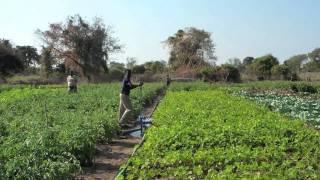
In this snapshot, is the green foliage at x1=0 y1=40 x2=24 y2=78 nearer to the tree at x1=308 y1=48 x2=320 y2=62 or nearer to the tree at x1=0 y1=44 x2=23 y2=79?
the tree at x1=0 y1=44 x2=23 y2=79

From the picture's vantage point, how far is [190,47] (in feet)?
262

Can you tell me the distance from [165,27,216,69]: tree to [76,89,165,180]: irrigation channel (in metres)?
61.8

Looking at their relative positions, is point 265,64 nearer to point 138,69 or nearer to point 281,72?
point 281,72

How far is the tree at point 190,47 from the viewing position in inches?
3044

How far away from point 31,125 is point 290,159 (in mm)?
5850

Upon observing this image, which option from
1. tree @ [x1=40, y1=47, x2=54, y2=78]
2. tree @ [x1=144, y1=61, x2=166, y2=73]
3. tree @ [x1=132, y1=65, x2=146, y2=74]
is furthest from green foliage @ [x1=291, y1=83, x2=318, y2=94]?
tree @ [x1=144, y1=61, x2=166, y2=73]

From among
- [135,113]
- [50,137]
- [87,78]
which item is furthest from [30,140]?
[87,78]

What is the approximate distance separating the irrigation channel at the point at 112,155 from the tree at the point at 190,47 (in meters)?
61.8

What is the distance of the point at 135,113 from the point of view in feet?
62.4

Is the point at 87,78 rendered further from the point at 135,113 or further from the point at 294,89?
the point at 135,113

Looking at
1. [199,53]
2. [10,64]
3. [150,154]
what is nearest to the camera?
[150,154]

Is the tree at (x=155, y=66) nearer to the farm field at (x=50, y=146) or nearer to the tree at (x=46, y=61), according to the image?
the tree at (x=46, y=61)

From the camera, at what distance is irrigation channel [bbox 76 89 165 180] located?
9.73 m

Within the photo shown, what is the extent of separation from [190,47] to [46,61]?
2431 centimetres
